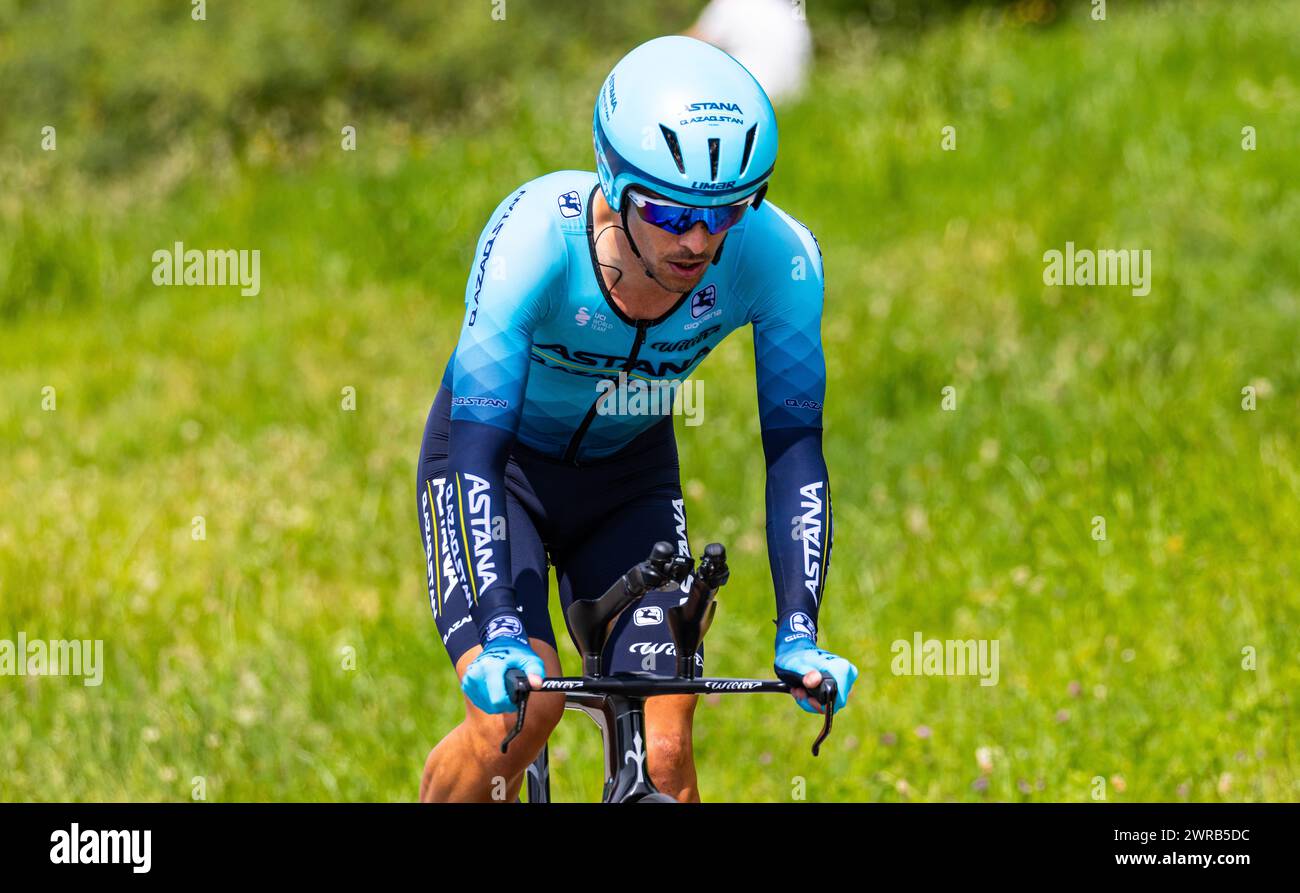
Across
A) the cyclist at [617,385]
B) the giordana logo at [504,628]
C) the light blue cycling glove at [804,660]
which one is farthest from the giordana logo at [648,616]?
the giordana logo at [504,628]

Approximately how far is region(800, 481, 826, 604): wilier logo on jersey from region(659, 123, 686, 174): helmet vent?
3.25 feet

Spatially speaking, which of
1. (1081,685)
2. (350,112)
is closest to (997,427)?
(1081,685)

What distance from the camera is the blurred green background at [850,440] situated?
7.00m

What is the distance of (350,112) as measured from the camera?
20.3 meters

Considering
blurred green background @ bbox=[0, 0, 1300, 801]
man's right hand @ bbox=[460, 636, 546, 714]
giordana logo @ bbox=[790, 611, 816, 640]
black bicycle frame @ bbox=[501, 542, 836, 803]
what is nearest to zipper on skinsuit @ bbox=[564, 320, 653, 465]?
black bicycle frame @ bbox=[501, 542, 836, 803]

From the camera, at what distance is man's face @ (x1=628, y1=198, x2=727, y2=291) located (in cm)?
388

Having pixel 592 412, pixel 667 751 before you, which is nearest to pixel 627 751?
pixel 667 751

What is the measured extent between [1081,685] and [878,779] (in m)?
1.05

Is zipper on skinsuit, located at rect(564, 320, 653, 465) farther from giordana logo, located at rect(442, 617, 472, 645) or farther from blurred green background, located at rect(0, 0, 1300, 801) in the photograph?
blurred green background, located at rect(0, 0, 1300, 801)

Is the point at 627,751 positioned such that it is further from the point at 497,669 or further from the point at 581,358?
the point at 581,358

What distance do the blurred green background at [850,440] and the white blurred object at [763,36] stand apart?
43 centimetres
